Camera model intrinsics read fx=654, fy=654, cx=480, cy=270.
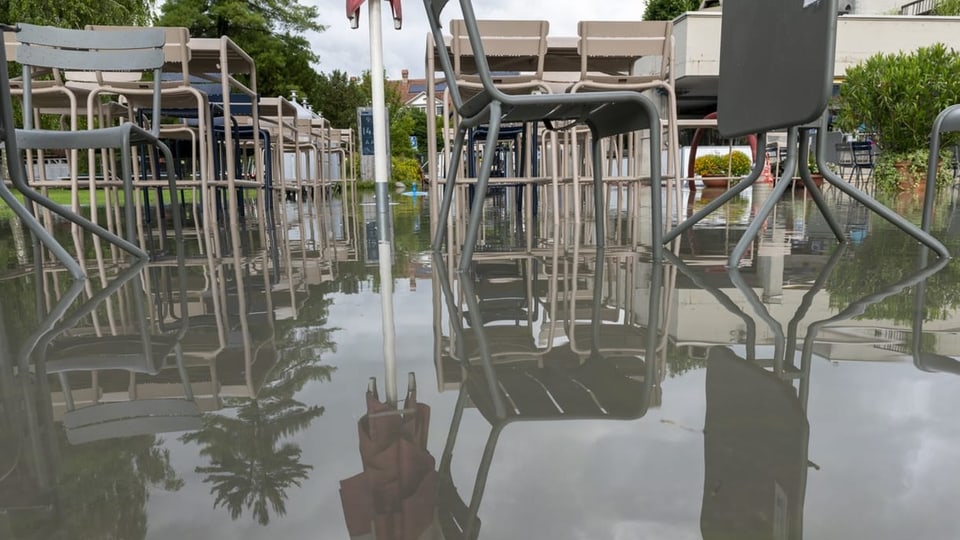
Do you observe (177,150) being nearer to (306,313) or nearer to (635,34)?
(635,34)

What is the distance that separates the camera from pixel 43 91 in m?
2.86

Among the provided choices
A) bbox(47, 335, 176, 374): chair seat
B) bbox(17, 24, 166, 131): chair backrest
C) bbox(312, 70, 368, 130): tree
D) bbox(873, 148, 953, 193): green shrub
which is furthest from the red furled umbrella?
bbox(312, 70, 368, 130): tree

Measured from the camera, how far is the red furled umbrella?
43cm

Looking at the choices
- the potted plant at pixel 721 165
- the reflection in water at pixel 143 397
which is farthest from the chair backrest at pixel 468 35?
the potted plant at pixel 721 165

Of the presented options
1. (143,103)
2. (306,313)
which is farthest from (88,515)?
(143,103)

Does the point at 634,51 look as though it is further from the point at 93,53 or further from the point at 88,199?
the point at 88,199

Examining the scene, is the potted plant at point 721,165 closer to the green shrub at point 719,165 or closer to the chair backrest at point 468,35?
the green shrub at point 719,165

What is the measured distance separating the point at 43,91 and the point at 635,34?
8.69 ft

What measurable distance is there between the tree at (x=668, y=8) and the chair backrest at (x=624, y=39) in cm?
1878

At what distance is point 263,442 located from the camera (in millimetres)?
568

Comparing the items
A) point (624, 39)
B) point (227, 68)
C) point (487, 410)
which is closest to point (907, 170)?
point (624, 39)

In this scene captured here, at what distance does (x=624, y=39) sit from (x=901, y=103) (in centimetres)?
433

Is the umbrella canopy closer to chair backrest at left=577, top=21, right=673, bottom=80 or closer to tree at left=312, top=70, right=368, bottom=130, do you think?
chair backrest at left=577, top=21, right=673, bottom=80

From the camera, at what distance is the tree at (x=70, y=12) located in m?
8.70
